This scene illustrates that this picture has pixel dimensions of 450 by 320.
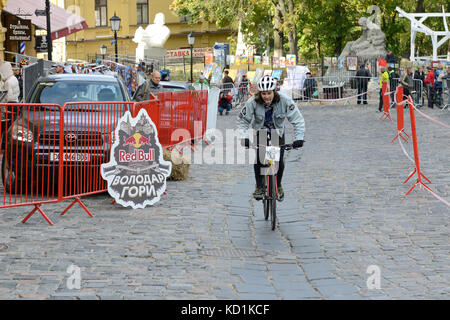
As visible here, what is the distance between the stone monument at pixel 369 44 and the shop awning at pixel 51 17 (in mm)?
14981

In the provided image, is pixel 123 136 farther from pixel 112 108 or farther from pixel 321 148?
pixel 321 148

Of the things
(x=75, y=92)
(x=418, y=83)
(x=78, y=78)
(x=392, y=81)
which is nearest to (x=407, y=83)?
(x=418, y=83)

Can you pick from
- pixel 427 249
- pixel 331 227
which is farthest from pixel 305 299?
pixel 331 227

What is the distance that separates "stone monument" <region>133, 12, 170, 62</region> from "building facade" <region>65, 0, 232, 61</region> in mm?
963

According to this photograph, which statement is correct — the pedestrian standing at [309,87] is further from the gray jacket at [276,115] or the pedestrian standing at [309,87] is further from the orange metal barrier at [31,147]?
the gray jacket at [276,115]

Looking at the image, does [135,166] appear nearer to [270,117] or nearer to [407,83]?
[270,117]

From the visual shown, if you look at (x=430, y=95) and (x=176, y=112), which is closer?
(x=176, y=112)

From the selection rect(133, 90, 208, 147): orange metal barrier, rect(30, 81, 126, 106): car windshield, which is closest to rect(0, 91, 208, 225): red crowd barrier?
rect(133, 90, 208, 147): orange metal barrier

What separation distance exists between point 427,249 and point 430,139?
12349mm

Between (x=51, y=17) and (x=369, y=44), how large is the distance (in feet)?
57.2

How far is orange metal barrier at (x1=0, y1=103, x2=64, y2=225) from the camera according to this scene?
10.3 meters

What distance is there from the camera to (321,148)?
728 inches

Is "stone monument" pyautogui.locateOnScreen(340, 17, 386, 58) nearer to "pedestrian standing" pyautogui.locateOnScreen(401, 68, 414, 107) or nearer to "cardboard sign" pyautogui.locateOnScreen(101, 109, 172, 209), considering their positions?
"pedestrian standing" pyautogui.locateOnScreen(401, 68, 414, 107)

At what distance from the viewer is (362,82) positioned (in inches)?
1462
